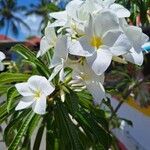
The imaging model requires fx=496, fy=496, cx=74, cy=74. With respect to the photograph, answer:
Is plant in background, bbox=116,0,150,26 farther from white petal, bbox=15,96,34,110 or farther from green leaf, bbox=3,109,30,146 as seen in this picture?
white petal, bbox=15,96,34,110

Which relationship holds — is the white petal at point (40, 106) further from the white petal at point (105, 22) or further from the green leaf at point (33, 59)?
the white petal at point (105, 22)

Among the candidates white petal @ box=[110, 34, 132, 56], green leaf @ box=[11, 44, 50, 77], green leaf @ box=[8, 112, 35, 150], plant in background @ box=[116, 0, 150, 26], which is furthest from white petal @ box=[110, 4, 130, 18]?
plant in background @ box=[116, 0, 150, 26]

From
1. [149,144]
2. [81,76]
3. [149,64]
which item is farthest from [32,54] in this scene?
[149,64]

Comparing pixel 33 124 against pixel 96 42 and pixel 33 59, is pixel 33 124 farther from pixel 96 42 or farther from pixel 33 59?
pixel 96 42

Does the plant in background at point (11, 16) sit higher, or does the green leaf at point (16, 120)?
the green leaf at point (16, 120)

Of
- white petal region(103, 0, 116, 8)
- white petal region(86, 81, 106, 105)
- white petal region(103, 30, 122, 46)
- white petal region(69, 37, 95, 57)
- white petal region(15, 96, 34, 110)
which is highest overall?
white petal region(103, 0, 116, 8)

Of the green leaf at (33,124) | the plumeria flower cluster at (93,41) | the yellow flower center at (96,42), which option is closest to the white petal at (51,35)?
the plumeria flower cluster at (93,41)

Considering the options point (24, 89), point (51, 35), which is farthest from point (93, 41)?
point (24, 89)
